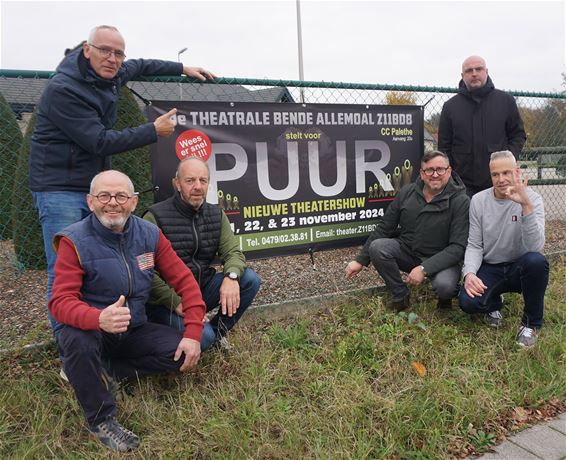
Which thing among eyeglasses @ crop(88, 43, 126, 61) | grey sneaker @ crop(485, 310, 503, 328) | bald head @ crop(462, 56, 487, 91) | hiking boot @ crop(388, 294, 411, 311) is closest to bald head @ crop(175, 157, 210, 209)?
eyeglasses @ crop(88, 43, 126, 61)

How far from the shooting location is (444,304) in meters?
→ 3.85

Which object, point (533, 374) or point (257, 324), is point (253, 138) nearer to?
point (257, 324)

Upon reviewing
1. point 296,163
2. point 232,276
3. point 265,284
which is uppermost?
point 296,163

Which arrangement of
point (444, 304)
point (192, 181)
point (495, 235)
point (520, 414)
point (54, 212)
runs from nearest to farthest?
point (520, 414), point (54, 212), point (192, 181), point (495, 235), point (444, 304)

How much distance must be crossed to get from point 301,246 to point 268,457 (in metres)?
2.04

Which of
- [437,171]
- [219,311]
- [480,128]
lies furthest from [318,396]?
[480,128]

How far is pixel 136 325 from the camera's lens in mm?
2615

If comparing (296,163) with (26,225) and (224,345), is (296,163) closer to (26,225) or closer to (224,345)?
(224,345)

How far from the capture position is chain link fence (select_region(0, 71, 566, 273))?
3.85 m

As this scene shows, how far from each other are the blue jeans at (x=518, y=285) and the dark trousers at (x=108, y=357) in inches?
86.6

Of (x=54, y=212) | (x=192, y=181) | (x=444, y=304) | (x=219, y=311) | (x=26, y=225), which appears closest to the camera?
(x=54, y=212)

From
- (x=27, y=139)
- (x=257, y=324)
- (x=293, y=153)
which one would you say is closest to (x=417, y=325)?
(x=257, y=324)

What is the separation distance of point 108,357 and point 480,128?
3.47 metres

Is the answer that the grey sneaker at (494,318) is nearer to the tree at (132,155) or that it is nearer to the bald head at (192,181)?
the bald head at (192,181)
